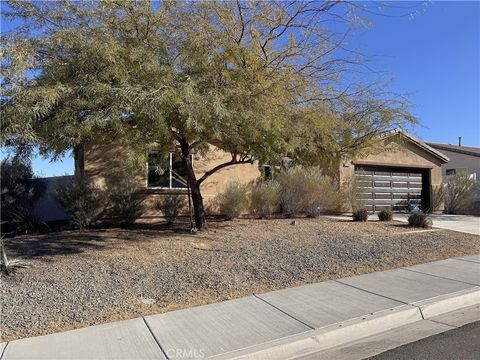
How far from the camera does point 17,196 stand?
13.3m

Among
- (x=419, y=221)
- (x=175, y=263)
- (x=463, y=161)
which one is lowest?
(x=175, y=263)

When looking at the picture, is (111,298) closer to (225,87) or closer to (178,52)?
(225,87)

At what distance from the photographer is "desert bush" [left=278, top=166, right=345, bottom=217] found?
1619cm

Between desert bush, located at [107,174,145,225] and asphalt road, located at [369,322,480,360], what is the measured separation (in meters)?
10.2

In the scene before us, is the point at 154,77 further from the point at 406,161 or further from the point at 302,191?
the point at 406,161

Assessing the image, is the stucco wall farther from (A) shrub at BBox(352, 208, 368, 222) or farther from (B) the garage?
(A) shrub at BBox(352, 208, 368, 222)

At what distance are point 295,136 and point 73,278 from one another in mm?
5309

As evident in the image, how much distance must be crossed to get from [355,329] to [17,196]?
10.7m

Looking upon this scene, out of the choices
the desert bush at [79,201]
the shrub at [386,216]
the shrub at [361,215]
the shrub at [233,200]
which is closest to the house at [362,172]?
the shrub at [233,200]

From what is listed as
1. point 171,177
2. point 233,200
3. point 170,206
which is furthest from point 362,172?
point 170,206

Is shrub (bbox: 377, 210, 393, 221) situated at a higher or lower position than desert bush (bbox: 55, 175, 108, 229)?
lower

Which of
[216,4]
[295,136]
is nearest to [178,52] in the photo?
[216,4]

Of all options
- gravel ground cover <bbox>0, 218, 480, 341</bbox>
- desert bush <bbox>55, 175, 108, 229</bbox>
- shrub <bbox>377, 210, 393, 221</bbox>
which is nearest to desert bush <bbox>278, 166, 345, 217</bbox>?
shrub <bbox>377, 210, 393, 221</bbox>

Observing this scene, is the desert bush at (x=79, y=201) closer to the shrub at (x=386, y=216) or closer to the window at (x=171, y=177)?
the window at (x=171, y=177)
